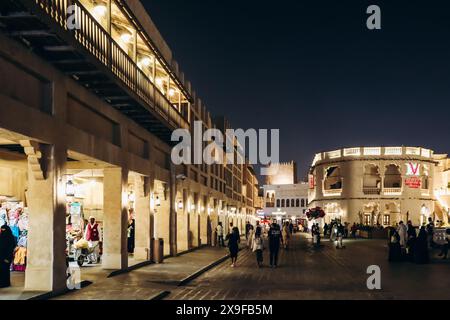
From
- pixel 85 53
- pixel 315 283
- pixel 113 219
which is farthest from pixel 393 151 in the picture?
pixel 85 53

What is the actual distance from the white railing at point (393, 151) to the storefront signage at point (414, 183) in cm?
351

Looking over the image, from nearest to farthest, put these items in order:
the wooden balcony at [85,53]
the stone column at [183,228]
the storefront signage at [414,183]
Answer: the wooden balcony at [85,53] → the stone column at [183,228] → the storefront signage at [414,183]

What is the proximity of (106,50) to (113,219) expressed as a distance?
6112mm

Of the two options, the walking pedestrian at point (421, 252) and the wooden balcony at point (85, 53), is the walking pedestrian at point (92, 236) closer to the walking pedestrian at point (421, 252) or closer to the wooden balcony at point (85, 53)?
the wooden balcony at point (85, 53)

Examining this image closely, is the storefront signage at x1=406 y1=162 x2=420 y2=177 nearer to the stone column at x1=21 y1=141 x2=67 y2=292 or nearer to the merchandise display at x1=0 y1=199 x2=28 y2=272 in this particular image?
the merchandise display at x1=0 y1=199 x2=28 y2=272

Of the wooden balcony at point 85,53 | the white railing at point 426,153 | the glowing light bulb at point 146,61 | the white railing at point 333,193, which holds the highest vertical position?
the glowing light bulb at point 146,61

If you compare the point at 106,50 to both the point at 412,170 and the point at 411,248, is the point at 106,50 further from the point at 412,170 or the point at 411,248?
the point at 412,170

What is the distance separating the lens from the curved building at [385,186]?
237ft

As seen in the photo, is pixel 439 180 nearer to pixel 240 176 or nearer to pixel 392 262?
pixel 240 176

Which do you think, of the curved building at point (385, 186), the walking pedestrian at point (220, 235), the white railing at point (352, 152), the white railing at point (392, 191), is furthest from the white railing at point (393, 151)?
the walking pedestrian at point (220, 235)

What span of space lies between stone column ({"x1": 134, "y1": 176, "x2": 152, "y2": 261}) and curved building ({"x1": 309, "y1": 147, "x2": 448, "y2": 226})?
174ft

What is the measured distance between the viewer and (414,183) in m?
71.6
